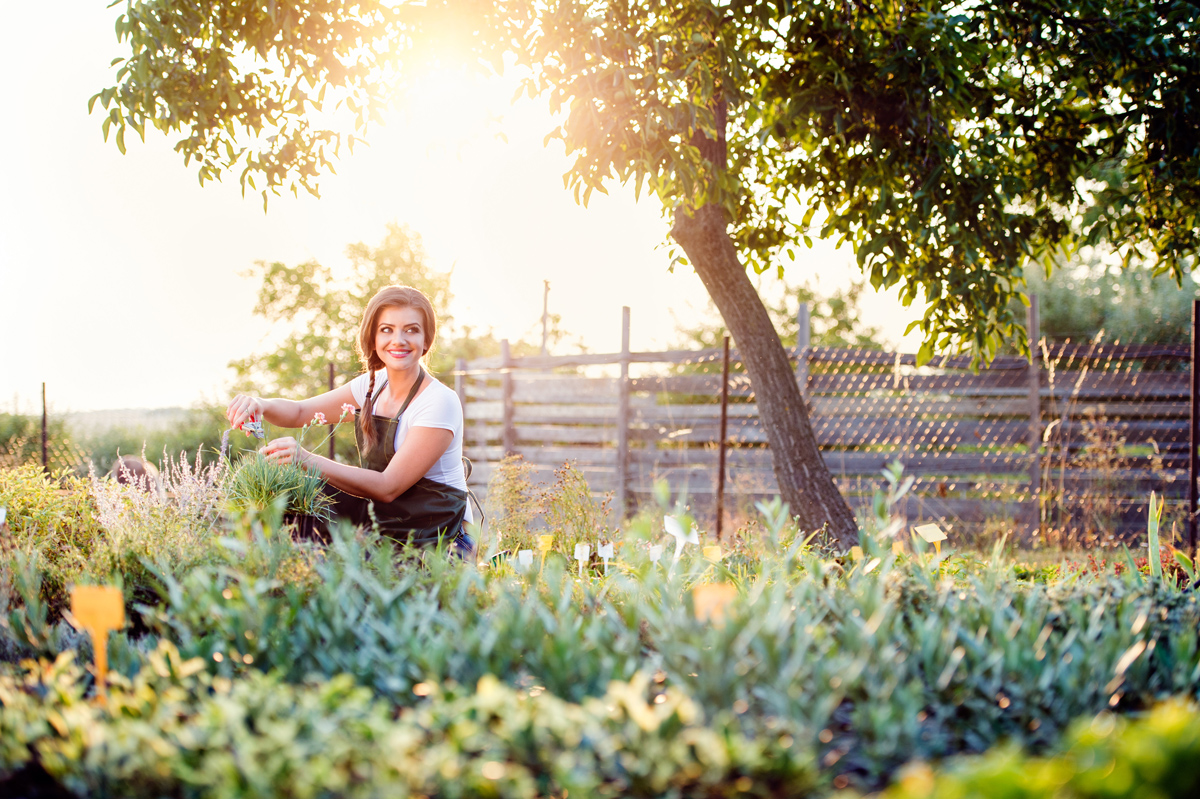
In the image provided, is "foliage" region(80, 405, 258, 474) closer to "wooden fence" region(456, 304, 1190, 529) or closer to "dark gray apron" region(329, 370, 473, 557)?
"wooden fence" region(456, 304, 1190, 529)

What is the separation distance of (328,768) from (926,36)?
372cm

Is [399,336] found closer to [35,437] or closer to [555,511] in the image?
[555,511]

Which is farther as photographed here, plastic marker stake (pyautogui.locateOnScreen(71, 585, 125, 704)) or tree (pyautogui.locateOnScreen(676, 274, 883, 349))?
tree (pyautogui.locateOnScreen(676, 274, 883, 349))

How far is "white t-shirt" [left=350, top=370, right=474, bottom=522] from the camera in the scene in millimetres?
2738

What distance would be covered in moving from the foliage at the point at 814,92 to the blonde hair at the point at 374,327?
2.87 feet

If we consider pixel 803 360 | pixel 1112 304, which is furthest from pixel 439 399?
pixel 1112 304

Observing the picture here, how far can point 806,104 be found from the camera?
11.6ft

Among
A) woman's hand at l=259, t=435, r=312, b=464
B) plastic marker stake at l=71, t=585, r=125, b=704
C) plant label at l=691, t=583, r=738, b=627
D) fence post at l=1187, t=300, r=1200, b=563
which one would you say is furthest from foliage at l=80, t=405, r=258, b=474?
plant label at l=691, t=583, r=738, b=627

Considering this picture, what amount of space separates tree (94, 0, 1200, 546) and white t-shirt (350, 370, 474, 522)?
3.70 ft

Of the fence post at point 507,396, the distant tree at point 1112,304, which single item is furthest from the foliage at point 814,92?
the distant tree at point 1112,304

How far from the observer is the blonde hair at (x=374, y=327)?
9.66 feet

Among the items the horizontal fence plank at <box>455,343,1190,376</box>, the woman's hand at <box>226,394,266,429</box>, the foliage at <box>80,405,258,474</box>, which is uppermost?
the horizontal fence plank at <box>455,343,1190,376</box>

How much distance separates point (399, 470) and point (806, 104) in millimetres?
2427

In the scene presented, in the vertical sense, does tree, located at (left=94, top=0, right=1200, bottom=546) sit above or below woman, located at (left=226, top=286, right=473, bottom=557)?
above
